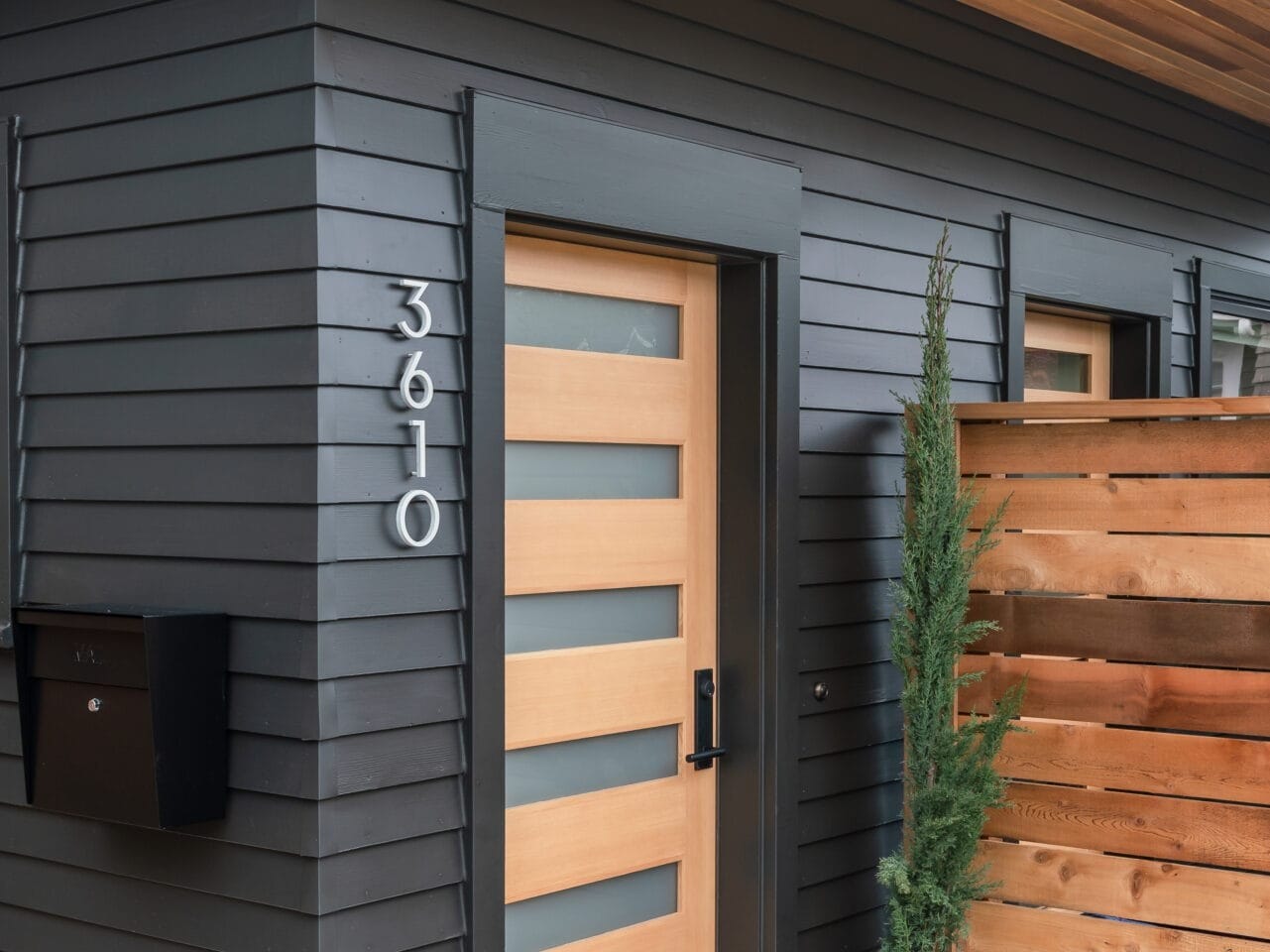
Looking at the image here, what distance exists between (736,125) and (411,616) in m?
1.58

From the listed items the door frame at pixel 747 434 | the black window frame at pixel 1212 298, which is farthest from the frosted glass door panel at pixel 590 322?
the black window frame at pixel 1212 298

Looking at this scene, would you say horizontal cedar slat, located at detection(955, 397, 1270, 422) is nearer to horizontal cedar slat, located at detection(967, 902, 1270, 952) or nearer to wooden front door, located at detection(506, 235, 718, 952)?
wooden front door, located at detection(506, 235, 718, 952)

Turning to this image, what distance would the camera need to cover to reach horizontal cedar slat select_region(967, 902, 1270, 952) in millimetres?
3660

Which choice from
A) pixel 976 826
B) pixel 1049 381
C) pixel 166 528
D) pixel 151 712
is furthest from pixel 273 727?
pixel 1049 381

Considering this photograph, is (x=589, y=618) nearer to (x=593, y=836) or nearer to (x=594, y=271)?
(x=593, y=836)

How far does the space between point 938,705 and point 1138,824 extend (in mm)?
565

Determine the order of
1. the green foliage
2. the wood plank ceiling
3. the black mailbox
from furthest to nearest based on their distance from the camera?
1. the wood plank ceiling
2. the green foliage
3. the black mailbox

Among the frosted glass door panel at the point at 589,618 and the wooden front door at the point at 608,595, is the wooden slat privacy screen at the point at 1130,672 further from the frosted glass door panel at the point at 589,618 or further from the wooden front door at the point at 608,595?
the frosted glass door panel at the point at 589,618

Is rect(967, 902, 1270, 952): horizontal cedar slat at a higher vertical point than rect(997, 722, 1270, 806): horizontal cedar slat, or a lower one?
lower

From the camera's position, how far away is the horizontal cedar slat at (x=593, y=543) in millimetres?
3371

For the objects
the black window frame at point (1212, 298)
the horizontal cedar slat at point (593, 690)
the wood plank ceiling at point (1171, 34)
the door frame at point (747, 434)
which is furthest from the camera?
the black window frame at point (1212, 298)

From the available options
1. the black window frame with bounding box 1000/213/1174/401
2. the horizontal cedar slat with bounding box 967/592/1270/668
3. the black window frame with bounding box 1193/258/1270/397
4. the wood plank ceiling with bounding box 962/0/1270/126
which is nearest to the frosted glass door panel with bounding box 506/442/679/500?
the horizontal cedar slat with bounding box 967/592/1270/668

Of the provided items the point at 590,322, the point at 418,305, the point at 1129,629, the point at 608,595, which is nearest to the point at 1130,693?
the point at 1129,629

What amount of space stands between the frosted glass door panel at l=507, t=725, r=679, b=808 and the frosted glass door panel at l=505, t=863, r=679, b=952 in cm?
24
